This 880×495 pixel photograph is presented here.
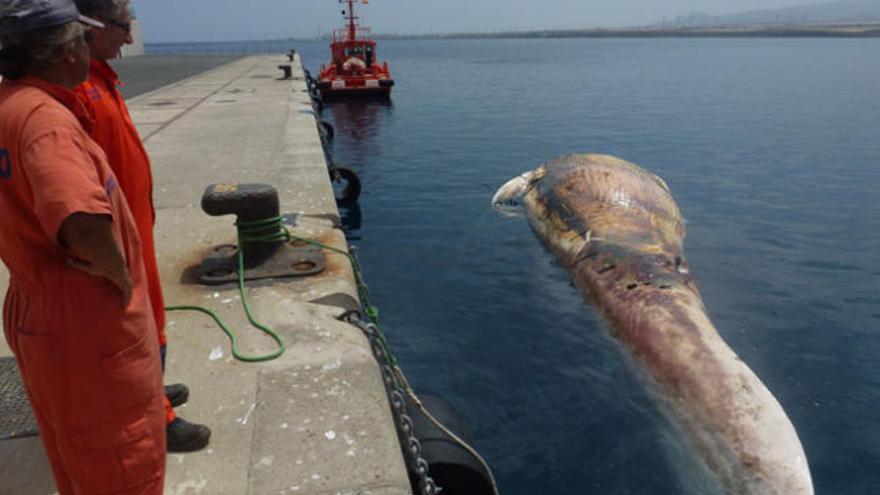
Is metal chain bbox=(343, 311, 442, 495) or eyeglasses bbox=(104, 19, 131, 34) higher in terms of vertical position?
eyeglasses bbox=(104, 19, 131, 34)

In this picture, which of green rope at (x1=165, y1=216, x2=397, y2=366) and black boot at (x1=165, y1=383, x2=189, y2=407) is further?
green rope at (x1=165, y1=216, x2=397, y2=366)

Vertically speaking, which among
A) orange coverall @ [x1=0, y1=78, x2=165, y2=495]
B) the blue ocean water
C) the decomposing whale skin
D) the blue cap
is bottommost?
the blue ocean water

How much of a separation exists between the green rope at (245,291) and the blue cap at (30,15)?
7.62 ft

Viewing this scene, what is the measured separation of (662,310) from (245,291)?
3590 millimetres

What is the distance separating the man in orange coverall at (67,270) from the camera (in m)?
1.92

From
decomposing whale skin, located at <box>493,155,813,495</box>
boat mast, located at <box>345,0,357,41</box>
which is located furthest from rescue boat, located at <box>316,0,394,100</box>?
decomposing whale skin, located at <box>493,155,813,495</box>

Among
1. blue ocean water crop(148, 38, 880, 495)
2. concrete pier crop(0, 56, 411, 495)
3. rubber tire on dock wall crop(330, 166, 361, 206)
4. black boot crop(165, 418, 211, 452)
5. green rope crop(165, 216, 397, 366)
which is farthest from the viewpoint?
rubber tire on dock wall crop(330, 166, 361, 206)

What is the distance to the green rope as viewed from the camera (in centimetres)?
398

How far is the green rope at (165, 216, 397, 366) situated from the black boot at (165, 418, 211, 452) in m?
0.78

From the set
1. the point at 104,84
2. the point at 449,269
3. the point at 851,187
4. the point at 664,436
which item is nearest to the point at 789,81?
the point at 851,187

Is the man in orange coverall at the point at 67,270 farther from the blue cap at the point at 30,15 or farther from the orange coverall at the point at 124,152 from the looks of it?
the orange coverall at the point at 124,152

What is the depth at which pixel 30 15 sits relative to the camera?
77.4 inches

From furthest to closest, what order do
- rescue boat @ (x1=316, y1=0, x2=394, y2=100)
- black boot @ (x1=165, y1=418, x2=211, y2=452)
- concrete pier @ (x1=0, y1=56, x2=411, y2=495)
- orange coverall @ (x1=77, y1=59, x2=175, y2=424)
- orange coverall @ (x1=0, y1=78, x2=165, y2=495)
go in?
rescue boat @ (x1=316, y1=0, x2=394, y2=100)
black boot @ (x1=165, y1=418, x2=211, y2=452)
concrete pier @ (x1=0, y1=56, x2=411, y2=495)
orange coverall @ (x1=77, y1=59, x2=175, y2=424)
orange coverall @ (x1=0, y1=78, x2=165, y2=495)

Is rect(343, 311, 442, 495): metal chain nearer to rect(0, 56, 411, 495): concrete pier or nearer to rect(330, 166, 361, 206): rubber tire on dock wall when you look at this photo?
rect(0, 56, 411, 495): concrete pier
